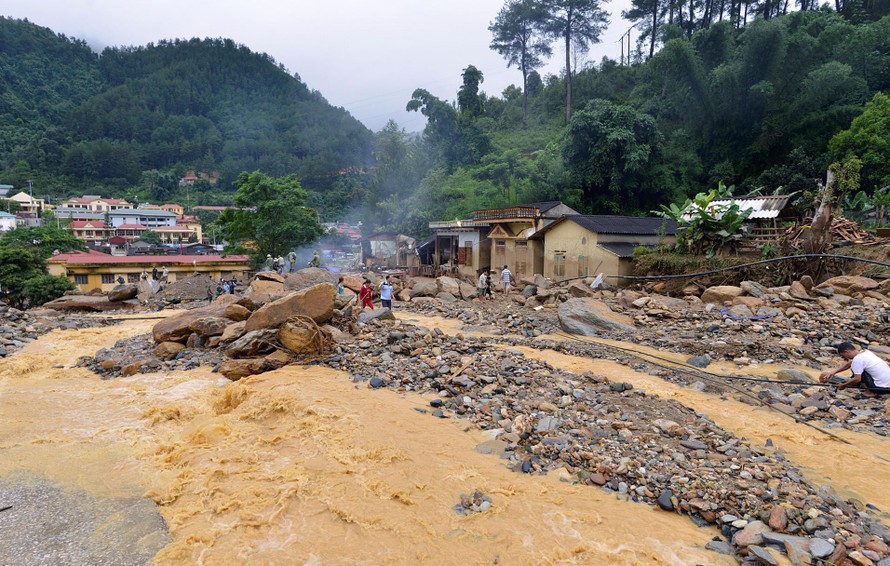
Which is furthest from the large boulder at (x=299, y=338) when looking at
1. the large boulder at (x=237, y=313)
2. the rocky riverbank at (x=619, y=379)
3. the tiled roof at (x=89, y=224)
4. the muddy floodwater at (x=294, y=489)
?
the tiled roof at (x=89, y=224)

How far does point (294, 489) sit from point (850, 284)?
51.2 ft

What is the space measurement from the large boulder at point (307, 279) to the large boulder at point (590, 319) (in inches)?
425

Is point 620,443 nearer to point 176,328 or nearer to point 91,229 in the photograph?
point 176,328

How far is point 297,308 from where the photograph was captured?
11.3 m

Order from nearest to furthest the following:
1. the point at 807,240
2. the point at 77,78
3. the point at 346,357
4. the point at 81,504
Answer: the point at 81,504 → the point at 346,357 → the point at 807,240 → the point at 77,78

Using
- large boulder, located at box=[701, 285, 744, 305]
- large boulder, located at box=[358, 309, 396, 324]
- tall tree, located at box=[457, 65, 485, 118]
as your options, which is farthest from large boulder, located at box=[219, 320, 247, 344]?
tall tree, located at box=[457, 65, 485, 118]

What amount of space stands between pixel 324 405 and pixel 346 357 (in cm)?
243

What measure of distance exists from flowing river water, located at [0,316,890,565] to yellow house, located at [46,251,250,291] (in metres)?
23.3

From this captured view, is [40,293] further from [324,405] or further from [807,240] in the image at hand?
[807,240]

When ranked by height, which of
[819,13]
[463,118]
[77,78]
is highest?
[77,78]

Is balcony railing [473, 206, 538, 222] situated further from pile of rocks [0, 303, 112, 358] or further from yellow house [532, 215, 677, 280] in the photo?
pile of rocks [0, 303, 112, 358]

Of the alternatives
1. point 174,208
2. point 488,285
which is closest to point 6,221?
point 174,208

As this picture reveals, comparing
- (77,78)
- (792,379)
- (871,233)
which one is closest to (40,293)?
(792,379)

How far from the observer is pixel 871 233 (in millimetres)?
16281
